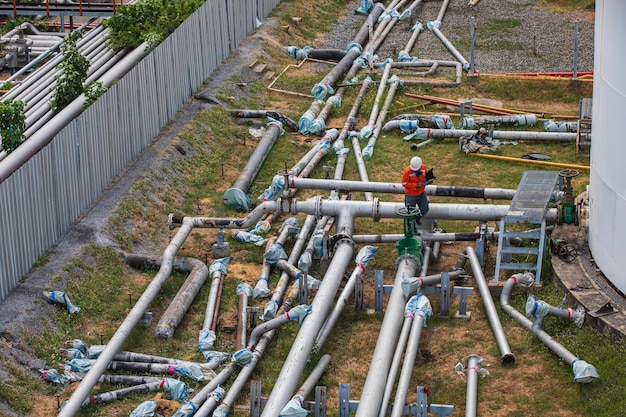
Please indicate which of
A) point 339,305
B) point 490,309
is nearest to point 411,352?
point 339,305

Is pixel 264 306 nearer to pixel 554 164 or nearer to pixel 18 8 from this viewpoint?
pixel 554 164

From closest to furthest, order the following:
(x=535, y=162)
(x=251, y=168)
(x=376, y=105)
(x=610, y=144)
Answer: (x=610, y=144) < (x=251, y=168) < (x=535, y=162) < (x=376, y=105)

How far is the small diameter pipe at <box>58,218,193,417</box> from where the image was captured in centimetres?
1644

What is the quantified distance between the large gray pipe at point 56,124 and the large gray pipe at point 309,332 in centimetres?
572

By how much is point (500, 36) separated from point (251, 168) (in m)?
13.1

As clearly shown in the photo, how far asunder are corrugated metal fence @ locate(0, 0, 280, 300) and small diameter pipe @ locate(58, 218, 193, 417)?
6.89 feet

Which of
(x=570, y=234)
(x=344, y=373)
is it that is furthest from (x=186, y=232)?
(x=570, y=234)

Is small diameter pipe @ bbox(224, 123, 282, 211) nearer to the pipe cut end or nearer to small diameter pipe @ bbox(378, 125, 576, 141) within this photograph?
small diameter pipe @ bbox(378, 125, 576, 141)

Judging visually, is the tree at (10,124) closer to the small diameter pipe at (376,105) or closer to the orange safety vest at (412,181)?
the orange safety vest at (412,181)

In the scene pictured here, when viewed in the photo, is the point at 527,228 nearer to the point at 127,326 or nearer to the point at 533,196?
the point at 533,196

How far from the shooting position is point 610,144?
60.3 ft

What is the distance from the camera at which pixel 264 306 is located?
2005 centimetres

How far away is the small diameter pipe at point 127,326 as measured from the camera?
16.4 m

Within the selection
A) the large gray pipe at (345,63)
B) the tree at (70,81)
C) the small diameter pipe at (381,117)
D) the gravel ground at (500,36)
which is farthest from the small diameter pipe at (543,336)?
the gravel ground at (500,36)
